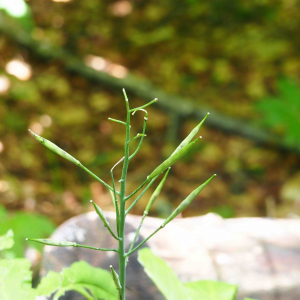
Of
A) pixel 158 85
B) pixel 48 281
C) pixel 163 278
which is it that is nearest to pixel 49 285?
→ pixel 48 281

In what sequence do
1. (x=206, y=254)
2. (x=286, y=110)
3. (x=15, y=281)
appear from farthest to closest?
(x=286, y=110) < (x=206, y=254) < (x=15, y=281)

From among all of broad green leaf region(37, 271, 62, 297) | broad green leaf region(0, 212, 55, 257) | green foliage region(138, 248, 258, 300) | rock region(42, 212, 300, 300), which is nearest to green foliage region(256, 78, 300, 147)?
rock region(42, 212, 300, 300)

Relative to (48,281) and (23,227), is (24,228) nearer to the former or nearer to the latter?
(23,227)

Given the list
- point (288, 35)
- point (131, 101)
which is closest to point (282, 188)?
point (131, 101)

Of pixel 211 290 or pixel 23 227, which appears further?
pixel 23 227

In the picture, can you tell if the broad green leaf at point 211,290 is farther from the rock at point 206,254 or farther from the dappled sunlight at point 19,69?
the dappled sunlight at point 19,69

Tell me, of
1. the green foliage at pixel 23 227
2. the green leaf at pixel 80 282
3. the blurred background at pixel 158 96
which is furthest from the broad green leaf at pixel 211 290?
the blurred background at pixel 158 96

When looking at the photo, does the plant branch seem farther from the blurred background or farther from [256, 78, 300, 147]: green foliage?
[256, 78, 300, 147]: green foliage

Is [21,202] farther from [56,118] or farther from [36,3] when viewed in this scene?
[36,3]
